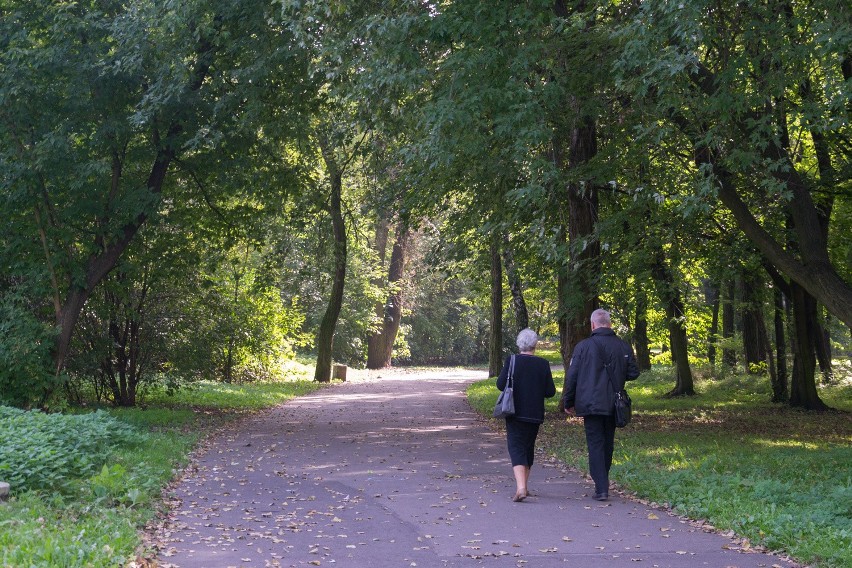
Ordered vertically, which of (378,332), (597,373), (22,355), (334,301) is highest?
(334,301)

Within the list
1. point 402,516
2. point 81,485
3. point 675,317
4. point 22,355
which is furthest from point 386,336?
point 402,516

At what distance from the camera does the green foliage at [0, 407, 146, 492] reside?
9102 millimetres

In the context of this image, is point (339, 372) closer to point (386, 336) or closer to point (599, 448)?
point (386, 336)

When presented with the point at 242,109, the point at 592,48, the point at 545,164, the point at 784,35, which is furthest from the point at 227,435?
the point at 784,35

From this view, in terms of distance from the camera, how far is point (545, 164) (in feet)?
41.7

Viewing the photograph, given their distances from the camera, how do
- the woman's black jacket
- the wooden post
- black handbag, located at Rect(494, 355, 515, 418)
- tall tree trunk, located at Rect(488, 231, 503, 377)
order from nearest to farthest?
black handbag, located at Rect(494, 355, 515, 418) → the woman's black jacket → tall tree trunk, located at Rect(488, 231, 503, 377) → the wooden post

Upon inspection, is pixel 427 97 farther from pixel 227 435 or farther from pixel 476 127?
pixel 227 435

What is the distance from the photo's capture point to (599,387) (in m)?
9.75

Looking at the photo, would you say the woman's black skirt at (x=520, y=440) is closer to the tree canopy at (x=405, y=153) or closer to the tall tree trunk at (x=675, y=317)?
the tree canopy at (x=405, y=153)

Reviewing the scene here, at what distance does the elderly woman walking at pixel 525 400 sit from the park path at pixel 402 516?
43 cm

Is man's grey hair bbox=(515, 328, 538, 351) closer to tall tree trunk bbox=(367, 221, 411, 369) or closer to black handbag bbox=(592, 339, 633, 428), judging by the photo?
black handbag bbox=(592, 339, 633, 428)

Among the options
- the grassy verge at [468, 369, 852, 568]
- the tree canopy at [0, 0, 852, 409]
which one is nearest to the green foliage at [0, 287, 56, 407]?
the tree canopy at [0, 0, 852, 409]

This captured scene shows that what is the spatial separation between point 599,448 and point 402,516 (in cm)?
220

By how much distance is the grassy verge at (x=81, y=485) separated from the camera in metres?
6.65
